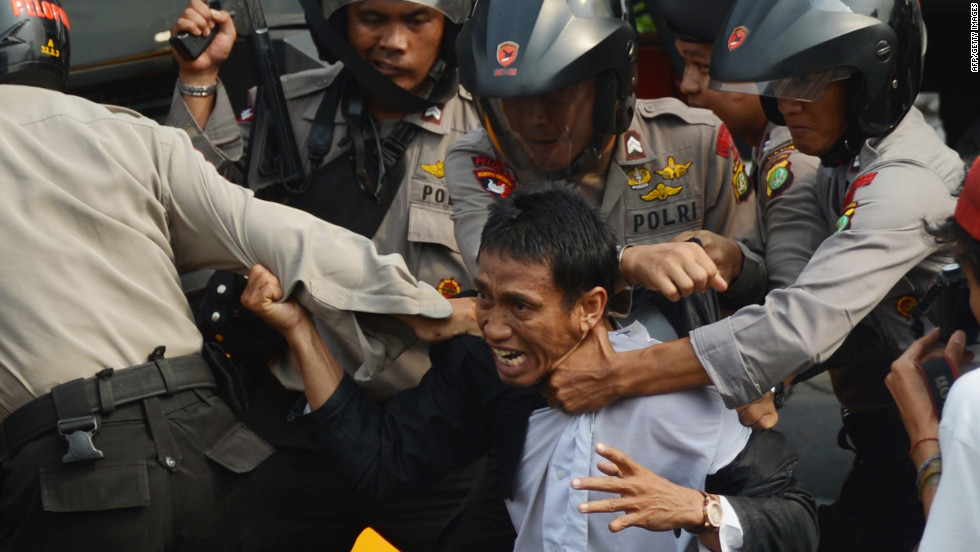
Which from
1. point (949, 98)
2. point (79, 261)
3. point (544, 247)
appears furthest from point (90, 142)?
point (949, 98)

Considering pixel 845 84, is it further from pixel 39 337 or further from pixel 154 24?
pixel 154 24

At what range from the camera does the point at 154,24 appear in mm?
4324

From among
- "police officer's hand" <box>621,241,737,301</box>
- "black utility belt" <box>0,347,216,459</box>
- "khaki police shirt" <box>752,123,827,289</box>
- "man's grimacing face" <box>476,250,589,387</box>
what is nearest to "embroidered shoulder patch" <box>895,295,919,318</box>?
"khaki police shirt" <box>752,123,827,289</box>

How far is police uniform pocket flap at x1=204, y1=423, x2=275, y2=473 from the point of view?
2.71m

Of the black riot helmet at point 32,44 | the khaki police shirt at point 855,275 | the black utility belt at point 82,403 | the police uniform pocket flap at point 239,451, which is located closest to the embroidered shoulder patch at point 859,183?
the khaki police shirt at point 855,275

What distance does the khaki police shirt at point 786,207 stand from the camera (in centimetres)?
315

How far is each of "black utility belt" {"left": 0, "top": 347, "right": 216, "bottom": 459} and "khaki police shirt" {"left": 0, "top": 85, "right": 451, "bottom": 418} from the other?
0.03 m

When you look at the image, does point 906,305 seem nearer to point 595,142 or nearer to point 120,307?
point 595,142

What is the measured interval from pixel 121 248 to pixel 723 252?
4.50 ft

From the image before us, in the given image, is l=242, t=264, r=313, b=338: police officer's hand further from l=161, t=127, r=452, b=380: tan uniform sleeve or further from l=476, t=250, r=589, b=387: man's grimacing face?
l=476, t=250, r=589, b=387: man's grimacing face

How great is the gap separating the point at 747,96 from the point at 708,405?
127 cm

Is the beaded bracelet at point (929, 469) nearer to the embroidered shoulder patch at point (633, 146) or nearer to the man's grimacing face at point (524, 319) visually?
the man's grimacing face at point (524, 319)

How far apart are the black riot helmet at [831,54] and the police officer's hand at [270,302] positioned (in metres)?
Answer: 1.19

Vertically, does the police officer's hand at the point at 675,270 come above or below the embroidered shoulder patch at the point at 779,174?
above
